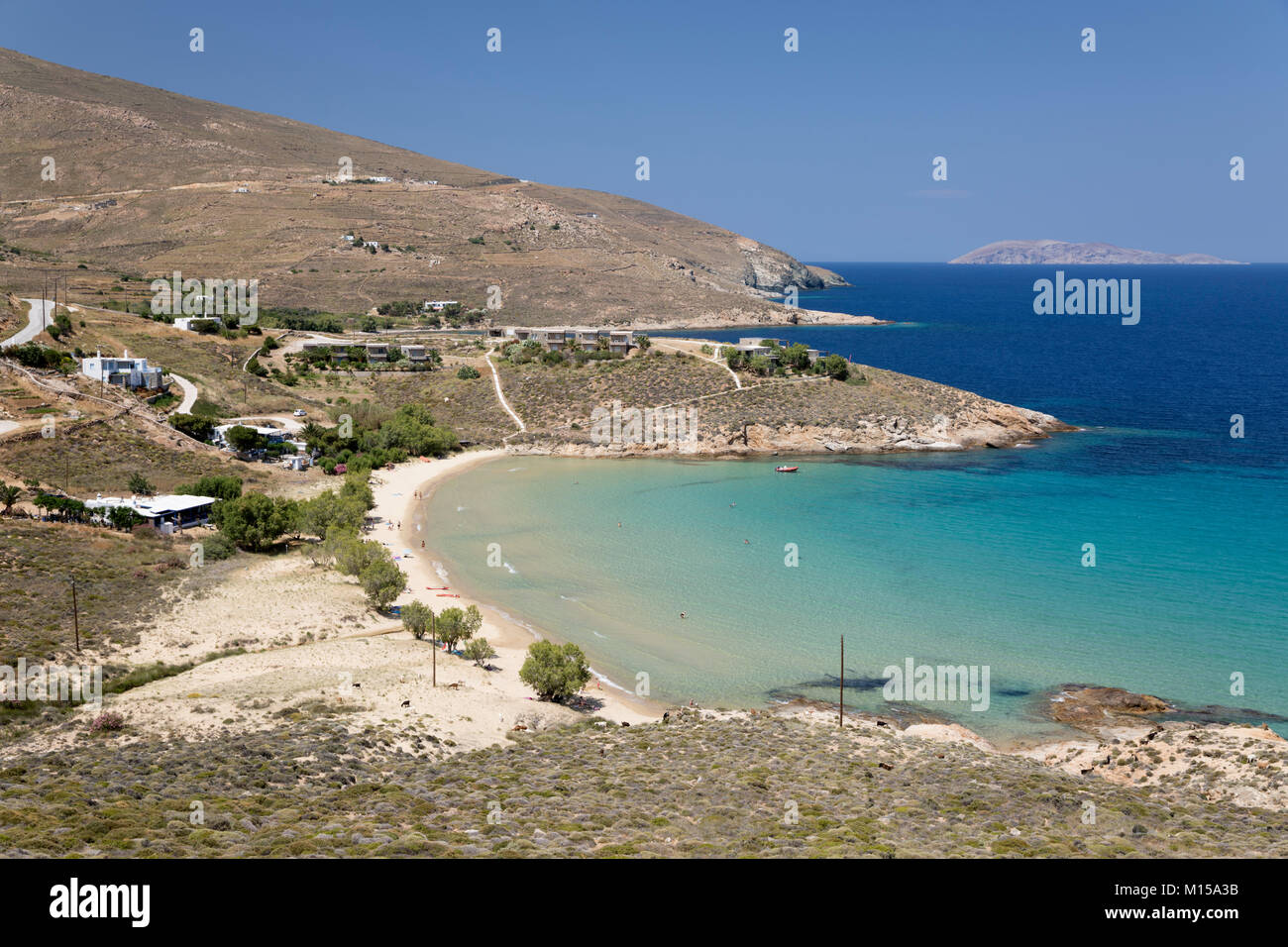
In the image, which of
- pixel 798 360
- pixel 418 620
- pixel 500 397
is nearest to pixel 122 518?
pixel 418 620

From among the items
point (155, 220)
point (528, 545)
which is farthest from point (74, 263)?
point (528, 545)

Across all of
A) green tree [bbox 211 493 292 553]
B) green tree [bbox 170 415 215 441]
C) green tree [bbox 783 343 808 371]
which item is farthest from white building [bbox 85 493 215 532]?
green tree [bbox 783 343 808 371]

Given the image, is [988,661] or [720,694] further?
[988,661]

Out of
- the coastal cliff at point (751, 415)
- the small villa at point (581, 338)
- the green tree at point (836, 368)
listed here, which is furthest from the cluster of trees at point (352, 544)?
the green tree at point (836, 368)

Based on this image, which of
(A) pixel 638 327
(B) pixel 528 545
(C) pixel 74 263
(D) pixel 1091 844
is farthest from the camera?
(A) pixel 638 327

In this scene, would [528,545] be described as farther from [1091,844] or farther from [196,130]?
[196,130]

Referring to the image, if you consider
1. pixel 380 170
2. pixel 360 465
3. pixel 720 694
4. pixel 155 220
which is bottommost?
pixel 720 694

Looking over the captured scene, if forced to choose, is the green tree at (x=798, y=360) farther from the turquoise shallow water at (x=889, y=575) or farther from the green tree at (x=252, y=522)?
the green tree at (x=252, y=522)
